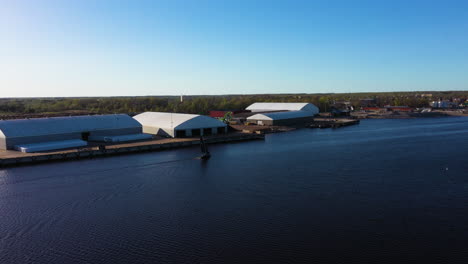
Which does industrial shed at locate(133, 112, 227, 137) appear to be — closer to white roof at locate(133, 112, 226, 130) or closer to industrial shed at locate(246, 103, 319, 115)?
white roof at locate(133, 112, 226, 130)

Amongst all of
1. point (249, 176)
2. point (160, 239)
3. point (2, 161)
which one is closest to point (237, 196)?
point (249, 176)

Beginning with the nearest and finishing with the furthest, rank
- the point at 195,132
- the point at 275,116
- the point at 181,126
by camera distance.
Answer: the point at 181,126, the point at 195,132, the point at 275,116

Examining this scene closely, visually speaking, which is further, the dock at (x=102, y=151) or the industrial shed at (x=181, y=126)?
the industrial shed at (x=181, y=126)

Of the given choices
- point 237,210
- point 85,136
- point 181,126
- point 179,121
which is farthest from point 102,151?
point 237,210

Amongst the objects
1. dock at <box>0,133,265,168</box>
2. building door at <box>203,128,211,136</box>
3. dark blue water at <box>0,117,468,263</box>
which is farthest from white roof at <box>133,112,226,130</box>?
dark blue water at <box>0,117,468,263</box>

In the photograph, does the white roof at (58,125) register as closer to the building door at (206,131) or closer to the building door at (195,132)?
the building door at (195,132)

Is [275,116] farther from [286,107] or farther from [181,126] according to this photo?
[181,126]

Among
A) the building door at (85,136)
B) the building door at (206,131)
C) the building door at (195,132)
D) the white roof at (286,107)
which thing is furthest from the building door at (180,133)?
the white roof at (286,107)
